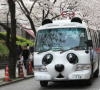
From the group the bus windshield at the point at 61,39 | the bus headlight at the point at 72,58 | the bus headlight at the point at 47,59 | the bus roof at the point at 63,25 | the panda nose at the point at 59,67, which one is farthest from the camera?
the bus roof at the point at 63,25

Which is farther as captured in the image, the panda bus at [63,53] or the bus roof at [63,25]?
the bus roof at [63,25]

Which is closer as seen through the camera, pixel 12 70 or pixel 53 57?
pixel 53 57

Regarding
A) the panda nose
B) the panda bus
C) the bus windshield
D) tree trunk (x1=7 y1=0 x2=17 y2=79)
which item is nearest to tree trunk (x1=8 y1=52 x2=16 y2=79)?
tree trunk (x1=7 y1=0 x2=17 y2=79)

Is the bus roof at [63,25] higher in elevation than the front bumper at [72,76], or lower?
higher

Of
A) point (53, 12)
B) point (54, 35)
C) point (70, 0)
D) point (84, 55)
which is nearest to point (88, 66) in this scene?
point (84, 55)

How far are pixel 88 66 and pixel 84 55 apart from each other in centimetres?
49

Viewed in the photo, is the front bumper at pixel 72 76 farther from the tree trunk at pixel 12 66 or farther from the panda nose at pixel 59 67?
the tree trunk at pixel 12 66

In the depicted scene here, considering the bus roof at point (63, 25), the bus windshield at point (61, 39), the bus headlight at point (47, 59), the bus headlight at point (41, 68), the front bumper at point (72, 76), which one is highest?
the bus roof at point (63, 25)

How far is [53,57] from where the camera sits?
18.1 metres

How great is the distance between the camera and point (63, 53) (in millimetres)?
18109

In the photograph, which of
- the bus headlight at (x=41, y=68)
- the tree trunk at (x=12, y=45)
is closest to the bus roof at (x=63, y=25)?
the bus headlight at (x=41, y=68)

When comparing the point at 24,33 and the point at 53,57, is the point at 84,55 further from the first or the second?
the point at 24,33

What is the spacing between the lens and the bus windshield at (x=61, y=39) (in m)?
18.6

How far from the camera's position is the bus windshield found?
1862cm
